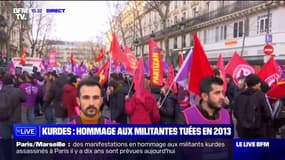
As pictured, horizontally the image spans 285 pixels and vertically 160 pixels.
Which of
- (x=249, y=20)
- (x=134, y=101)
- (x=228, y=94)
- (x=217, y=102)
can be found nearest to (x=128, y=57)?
(x=228, y=94)

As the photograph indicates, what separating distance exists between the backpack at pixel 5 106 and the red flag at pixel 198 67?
367 cm

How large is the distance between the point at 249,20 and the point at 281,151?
3535cm

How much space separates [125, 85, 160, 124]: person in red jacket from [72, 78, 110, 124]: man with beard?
350cm

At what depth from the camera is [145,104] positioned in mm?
7180

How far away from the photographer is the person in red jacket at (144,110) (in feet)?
23.6

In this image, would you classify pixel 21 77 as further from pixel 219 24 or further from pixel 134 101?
pixel 219 24

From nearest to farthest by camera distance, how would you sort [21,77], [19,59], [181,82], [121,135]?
[121,135], [181,82], [21,77], [19,59]

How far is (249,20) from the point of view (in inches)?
1489

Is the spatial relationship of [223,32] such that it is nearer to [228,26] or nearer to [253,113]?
[228,26]

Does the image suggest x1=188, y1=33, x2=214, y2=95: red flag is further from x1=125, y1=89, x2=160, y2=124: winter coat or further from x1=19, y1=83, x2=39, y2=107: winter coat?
x1=19, y1=83, x2=39, y2=107: winter coat

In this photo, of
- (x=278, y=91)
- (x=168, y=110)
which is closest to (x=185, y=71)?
(x=168, y=110)

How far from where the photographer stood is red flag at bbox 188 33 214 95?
16.6 ft

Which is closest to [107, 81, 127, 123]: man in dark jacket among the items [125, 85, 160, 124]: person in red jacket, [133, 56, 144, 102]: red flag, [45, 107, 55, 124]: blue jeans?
[125, 85, 160, 124]: person in red jacket

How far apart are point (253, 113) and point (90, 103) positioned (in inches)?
158
